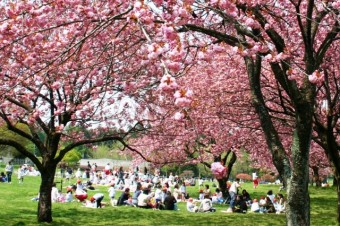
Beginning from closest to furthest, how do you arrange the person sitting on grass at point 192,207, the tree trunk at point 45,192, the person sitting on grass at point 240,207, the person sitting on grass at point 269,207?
the tree trunk at point 45,192
the person sitting on grass at point 240,207
the person sitting on grass at point 192,207
the person sitting on grass at point 269,207

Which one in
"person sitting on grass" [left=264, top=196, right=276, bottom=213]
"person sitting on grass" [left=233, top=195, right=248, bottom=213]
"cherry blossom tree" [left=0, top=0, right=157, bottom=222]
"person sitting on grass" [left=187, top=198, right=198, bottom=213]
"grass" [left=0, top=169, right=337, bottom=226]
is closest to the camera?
"cherry blossom tree" [left=0, top=0, right=157, bottom=222]

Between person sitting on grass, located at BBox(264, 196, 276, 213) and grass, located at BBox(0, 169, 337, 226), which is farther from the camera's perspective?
person sitting on grass, located at BBox(264, 196, 276, 213)

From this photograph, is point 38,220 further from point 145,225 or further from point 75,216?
point 145,225

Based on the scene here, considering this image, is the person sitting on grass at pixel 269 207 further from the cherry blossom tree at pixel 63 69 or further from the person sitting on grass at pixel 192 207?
the cherry blossom tree at pixel 63 69

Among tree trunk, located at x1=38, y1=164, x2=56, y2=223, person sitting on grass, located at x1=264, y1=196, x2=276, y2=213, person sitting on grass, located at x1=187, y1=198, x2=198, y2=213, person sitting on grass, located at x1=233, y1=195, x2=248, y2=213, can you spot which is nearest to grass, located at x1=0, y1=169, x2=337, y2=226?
tree trunk, located at x1=38, y1=164, x2=56, y2=223

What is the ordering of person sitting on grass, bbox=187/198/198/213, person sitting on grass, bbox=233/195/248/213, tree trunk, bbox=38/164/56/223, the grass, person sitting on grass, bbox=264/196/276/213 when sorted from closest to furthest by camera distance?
1. tree trunk, bbox=38/164/56/223
2. the grass
3. person sitting on grass, bbox=233/195/248/213
4. person sitting on grass, bbox=187/198/198/213
5. person sitting on grass, bbox=264/196/276/213

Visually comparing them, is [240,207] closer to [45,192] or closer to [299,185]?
[45,192]

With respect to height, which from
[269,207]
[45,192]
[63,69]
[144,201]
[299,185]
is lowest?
[269,207]

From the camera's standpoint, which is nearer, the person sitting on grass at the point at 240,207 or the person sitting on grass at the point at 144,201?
the person sitting on grass at the point at 240,207

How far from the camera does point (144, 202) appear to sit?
→ 20234 millimetres

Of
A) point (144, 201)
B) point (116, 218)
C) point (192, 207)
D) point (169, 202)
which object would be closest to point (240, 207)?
point (192, 207)

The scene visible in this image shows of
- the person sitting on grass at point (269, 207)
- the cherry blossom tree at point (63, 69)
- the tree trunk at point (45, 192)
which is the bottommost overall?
the person sitting on grass at point (269, 207)

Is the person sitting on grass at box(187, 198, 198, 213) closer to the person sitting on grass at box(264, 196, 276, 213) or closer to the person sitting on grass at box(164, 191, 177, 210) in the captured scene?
the person sitting on grass at box(164, 191, 177, 210)

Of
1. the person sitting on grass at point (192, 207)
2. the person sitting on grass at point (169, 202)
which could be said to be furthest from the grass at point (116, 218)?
the person sitting on grass at point (192, 207)
